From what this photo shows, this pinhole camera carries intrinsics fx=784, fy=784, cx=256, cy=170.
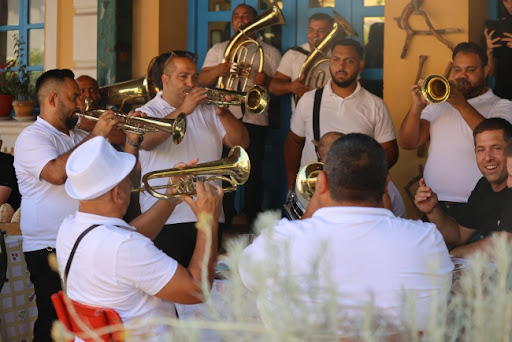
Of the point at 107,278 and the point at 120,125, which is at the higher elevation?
the point at 120,125

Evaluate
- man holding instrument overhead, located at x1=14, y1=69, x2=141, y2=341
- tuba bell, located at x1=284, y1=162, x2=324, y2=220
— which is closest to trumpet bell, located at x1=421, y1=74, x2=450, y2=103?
tuba bell, located at x1=284, y1=162, x2=324, y2=220

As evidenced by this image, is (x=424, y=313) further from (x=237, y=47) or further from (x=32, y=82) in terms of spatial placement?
(x=32, y=82)

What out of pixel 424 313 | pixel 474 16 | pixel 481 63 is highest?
pixel 474 16

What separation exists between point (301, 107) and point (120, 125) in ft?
5.39

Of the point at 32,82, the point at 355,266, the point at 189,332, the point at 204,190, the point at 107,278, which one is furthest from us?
the point at 32,82

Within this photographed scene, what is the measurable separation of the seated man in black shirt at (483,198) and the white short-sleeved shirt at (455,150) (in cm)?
51

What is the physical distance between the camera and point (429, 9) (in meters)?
5.44

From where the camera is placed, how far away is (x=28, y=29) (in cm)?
755

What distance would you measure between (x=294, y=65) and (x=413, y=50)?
97cm

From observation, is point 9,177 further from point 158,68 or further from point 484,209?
point 484,209

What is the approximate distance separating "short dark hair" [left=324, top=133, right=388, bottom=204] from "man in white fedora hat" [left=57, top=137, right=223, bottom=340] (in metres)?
0.45

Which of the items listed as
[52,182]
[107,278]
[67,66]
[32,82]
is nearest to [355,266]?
[107,278]

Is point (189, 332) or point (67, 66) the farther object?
point (67, 66)

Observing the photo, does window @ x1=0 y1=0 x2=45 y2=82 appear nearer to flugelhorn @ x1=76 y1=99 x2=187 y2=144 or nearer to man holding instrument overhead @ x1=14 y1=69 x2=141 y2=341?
man holding instrument overhead @ x1=14 y1=69 x2=141 y2=341
